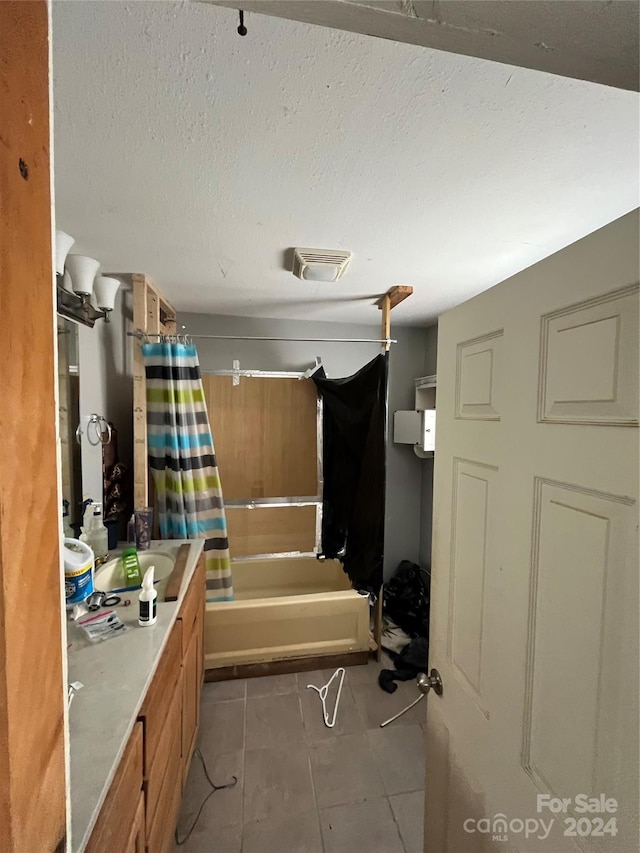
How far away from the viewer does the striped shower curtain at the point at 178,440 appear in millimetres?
1976

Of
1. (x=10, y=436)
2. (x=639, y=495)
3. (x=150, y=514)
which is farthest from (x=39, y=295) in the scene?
(x=150, y=514)

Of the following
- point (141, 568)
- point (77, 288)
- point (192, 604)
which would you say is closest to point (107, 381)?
point (77, 288)

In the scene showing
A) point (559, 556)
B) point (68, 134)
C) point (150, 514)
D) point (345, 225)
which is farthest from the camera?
point (150, 514)

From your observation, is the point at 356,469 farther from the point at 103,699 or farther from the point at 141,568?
the point at 103,699

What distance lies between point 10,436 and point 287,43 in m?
0.82

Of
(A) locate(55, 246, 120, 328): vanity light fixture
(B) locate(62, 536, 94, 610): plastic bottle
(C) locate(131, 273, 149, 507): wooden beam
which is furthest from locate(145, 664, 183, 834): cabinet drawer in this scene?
(A) locate(55, 246, 120, 328): vanity light fixture

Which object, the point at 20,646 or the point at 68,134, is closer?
the point at 20,646

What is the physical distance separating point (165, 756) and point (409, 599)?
1.92 metres

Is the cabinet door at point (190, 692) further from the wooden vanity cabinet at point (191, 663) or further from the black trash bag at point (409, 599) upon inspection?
the black trash bag at point (409, 599)

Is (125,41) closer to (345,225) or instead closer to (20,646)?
(345,225)

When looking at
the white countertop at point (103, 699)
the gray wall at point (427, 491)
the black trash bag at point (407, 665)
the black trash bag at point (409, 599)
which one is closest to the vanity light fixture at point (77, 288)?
the white countertop at point (103, 699)

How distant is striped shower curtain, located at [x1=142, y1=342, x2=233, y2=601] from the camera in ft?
6.48

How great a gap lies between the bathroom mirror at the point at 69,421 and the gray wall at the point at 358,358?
41.0 inches

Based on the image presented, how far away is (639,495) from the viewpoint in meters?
0.50
